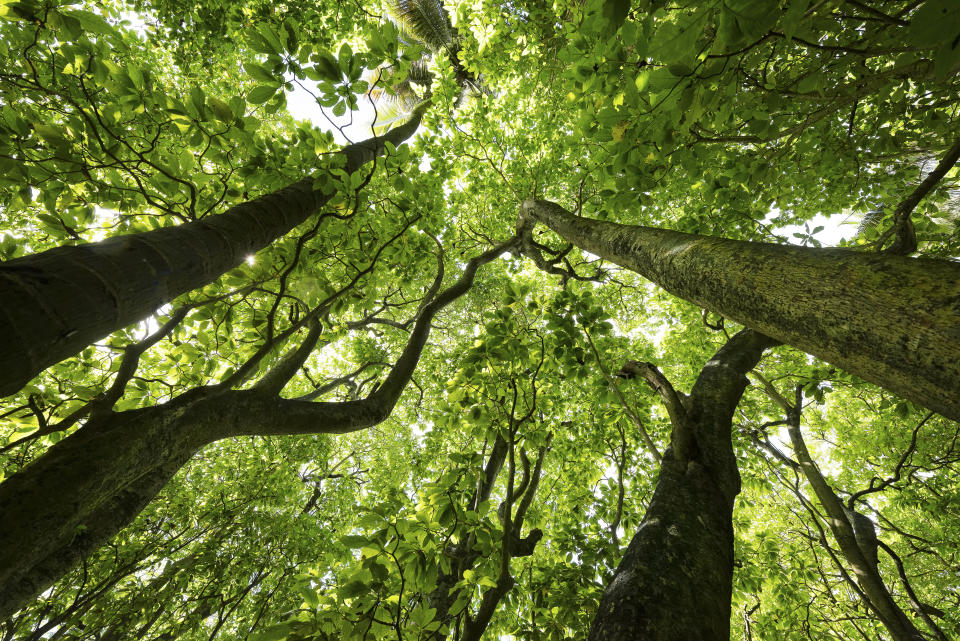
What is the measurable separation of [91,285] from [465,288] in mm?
3534

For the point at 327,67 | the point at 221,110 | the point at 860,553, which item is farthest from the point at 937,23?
the point at 860,553

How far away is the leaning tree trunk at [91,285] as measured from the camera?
3.10 ft

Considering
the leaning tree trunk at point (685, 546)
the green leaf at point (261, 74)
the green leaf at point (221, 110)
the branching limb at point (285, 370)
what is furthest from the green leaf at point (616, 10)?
the branching limb at point (285, 370)

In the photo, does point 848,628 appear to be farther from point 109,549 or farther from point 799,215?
point 109,549

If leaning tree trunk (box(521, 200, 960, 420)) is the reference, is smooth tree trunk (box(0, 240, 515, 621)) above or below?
below

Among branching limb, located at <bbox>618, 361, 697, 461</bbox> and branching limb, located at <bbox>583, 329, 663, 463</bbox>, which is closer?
branching limb, located at <bbox>618, 361, 697, 461</bbox>

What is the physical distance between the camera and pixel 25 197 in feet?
7.38

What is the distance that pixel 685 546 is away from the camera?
1636 millimetres

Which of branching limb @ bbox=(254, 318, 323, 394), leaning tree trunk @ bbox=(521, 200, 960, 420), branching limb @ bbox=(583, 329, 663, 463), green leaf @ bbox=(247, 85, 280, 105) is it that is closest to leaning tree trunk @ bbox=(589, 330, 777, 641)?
branching limb @ bbox=(583, 329, 663, 463)

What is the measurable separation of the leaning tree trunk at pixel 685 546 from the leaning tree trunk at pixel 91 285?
2.08 m

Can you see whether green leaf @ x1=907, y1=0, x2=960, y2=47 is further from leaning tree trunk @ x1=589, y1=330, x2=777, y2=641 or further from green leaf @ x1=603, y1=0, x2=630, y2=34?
leaning tree trunk @ x1=589, y1=330, x2=777, y2=641

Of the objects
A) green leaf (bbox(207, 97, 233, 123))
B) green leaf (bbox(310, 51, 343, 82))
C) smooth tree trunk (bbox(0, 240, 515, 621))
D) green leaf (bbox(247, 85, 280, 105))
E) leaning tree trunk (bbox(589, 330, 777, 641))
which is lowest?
smooth tree trunk (bbox(0, 240, 515, 621))

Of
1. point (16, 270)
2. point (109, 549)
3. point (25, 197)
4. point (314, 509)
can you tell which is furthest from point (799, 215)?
point (314, 509)

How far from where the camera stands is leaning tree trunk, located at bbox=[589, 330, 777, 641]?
1354 millimetres
